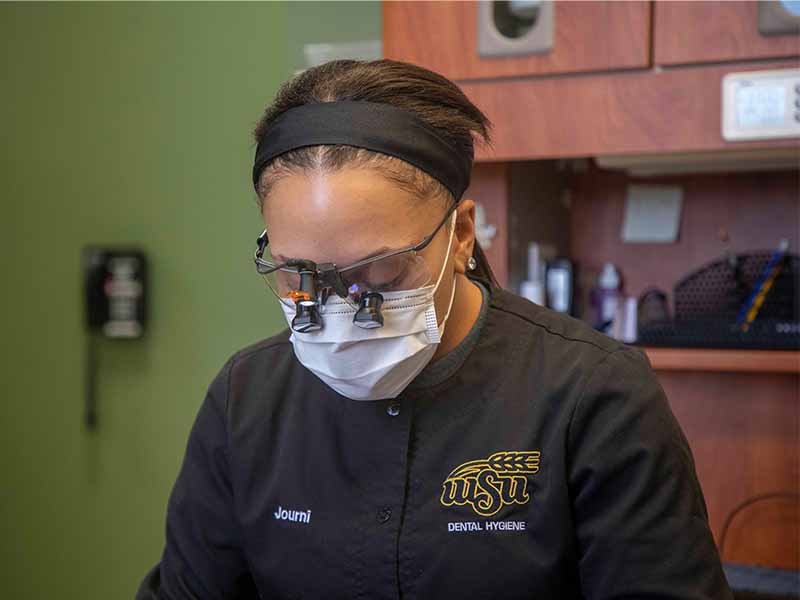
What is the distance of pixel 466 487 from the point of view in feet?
3.26

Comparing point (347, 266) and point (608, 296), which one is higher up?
point (347, 266)

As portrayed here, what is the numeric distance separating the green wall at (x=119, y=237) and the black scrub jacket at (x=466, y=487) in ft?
2.56

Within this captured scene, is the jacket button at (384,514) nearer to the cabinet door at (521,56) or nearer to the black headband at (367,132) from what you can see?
the black headband at (367,132)

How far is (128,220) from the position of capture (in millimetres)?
1925

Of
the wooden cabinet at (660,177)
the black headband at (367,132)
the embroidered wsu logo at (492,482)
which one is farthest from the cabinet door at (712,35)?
the embroidered wsu logo at (492,482)

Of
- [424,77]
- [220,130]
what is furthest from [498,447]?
[220,130]

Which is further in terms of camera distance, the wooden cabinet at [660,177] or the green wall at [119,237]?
the green wall at [119,237]

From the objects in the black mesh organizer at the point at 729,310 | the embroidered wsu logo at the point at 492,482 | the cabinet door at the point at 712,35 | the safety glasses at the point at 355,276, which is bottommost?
the embroidered wsu logo at the point at 492,482

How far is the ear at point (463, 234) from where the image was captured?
101cm

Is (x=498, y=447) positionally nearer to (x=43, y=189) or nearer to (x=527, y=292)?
(x=527, y=292)

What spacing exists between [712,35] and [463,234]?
68 centimetres

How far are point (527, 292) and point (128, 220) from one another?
0.91 m

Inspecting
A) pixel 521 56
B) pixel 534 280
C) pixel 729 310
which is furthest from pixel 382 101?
pixel 729 310

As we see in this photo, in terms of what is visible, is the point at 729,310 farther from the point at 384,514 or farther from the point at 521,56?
the point at 384,514
